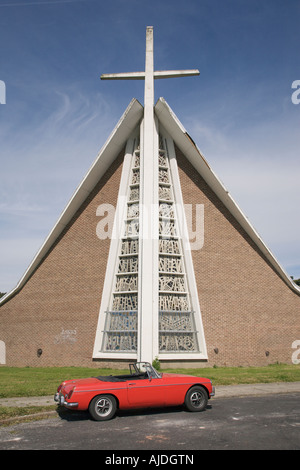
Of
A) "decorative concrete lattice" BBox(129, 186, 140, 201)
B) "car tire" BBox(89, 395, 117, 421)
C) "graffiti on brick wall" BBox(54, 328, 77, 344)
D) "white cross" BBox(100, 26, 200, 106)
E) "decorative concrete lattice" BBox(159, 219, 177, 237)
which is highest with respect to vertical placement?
"white cross" BBox(100, 26, 200, 106)

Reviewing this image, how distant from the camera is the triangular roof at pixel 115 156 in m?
20.4

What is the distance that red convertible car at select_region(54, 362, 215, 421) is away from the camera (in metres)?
8.07

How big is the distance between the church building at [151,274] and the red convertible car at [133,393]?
8.14 meters

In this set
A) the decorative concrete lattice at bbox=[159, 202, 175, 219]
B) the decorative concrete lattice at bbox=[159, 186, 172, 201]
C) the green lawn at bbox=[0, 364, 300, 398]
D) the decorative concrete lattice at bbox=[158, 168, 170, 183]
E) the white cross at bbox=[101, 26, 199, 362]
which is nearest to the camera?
the green lawn at bbox=[0, 364, 300, 398]

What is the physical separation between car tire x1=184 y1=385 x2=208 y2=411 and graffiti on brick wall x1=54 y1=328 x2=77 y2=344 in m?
11.2

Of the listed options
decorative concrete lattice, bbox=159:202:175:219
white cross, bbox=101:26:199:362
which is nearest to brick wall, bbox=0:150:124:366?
white cross, bbox=101:26:199:362

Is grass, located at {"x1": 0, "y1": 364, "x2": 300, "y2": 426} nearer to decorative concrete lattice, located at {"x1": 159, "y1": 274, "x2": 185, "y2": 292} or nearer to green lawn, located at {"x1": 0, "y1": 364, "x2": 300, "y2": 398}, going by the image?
green lawn, located at {"x1": 0, "y1": 364, "x2": 300, "y2": 398}

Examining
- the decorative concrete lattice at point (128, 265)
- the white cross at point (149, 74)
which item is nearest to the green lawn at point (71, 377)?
the decorative concrete lattice at point (128, 265)

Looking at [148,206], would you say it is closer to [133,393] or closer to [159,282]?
[159,282]

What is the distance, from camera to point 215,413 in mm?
8773

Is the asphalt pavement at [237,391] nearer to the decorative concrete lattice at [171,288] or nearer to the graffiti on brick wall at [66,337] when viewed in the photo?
the decorative concrete lattice at [171,288]
